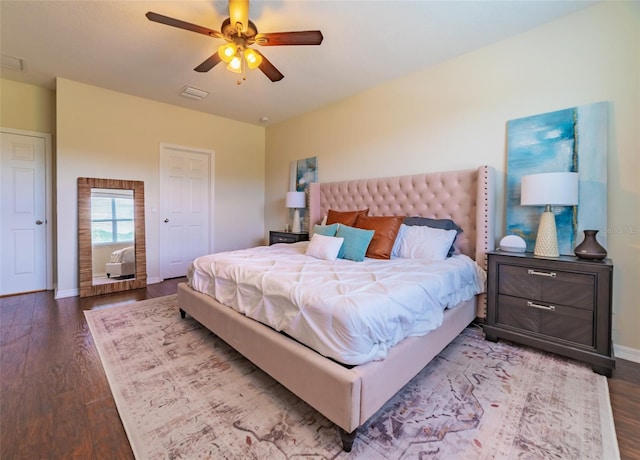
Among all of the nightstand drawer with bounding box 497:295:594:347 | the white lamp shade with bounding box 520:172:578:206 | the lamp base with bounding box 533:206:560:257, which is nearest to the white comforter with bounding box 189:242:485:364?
the nightstand drawer with bounding box 497:295:594:347

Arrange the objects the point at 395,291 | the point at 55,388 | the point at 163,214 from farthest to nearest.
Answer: the point at 163,214 → the point at 55,388 → the point at 395,291

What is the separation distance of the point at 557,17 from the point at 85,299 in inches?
229

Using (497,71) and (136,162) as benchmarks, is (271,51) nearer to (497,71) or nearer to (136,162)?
(497,71)

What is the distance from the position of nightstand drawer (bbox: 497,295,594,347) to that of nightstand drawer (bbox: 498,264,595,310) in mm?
48

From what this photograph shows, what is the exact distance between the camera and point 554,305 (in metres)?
2.05

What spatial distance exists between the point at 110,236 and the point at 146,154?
1331 mm

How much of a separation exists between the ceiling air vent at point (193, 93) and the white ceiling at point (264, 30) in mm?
91

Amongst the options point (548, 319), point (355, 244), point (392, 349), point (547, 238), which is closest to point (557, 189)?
point (547, 238)

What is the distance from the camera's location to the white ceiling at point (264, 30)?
2230 mm

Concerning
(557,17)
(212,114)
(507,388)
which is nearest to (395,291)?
(507,388)

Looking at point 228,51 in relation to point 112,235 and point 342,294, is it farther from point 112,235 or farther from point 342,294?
point 112,235

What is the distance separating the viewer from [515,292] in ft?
7.29

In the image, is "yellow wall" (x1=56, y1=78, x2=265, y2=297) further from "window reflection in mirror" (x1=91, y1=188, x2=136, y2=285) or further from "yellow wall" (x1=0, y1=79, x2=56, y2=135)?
"yellow wall" (x1=0, y1=79, x2=56, y2=135)

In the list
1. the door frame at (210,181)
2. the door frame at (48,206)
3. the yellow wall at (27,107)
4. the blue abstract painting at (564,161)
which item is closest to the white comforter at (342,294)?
the blue abstract painting at (564,161)
